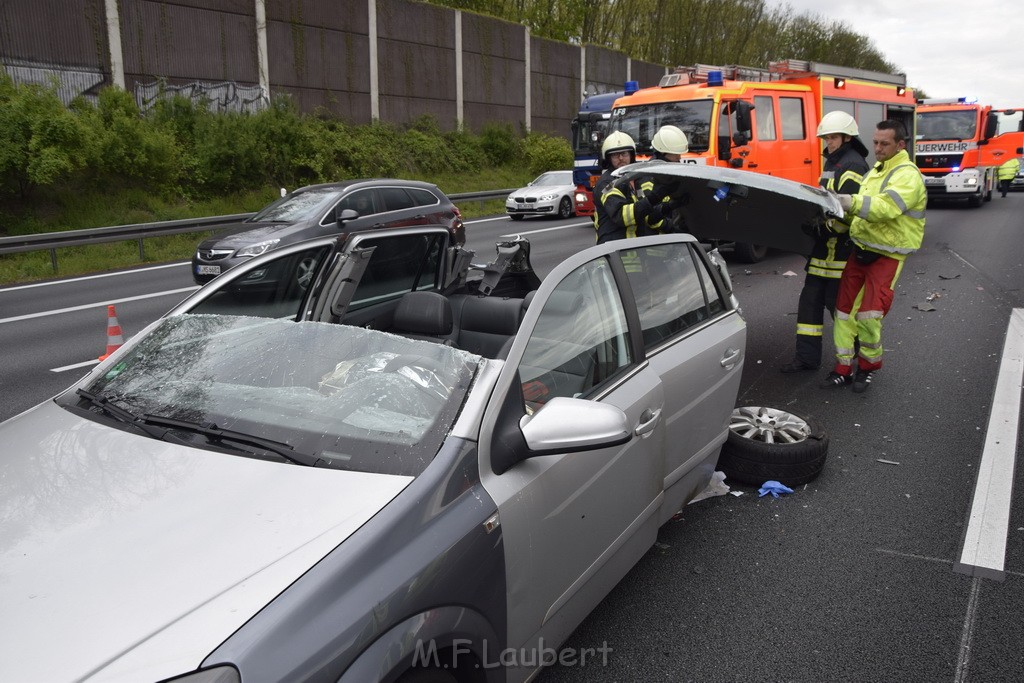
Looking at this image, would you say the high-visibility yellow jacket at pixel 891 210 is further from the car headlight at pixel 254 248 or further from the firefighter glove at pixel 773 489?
the car headlight at pixel 254 248

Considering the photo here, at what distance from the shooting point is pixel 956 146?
2134 cm

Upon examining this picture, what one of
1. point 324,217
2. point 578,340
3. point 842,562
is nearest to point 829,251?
point 842,562

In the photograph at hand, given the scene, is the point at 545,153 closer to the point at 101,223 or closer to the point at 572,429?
the point at 101,223

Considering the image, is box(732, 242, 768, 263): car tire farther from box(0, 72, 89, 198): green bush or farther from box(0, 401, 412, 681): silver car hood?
box(0, 72, 89, 198): green bush

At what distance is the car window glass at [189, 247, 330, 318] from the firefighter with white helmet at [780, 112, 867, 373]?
4233mm

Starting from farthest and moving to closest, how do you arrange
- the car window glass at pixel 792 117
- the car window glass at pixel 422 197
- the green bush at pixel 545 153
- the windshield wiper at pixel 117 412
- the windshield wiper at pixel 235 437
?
the green bush at pixel 545 153 → the car window glass at pixel 792 117 → the car window glass at pixel 422 197 → the windshield wiper at pixel 117 412 → the windshield wiper at pixel 235 437

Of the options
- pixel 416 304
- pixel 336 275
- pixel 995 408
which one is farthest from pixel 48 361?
pixel 995 408

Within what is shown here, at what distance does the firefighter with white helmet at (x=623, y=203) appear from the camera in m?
6.06

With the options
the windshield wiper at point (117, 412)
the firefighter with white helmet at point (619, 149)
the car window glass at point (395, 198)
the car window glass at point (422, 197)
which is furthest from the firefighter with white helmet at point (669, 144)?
the car window glass at point (422, 197)

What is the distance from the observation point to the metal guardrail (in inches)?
524

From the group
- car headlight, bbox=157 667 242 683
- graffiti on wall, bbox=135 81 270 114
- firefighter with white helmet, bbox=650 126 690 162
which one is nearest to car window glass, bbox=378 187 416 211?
firefighter with white helmet, bbox=650 126 690 162

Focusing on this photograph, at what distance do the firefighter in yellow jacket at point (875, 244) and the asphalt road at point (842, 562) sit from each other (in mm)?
357

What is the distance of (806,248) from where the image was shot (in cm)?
660

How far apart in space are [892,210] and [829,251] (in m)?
0.68
